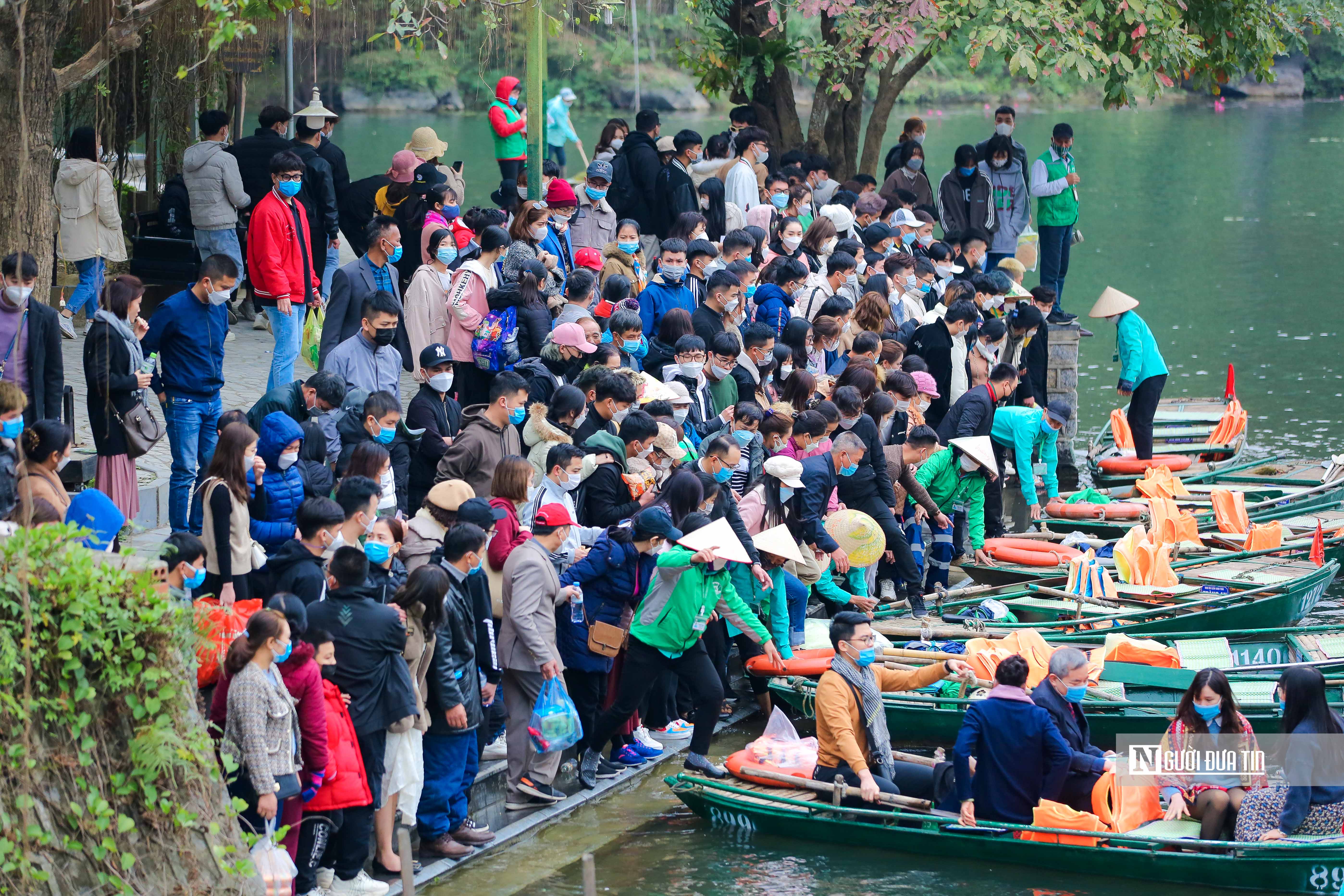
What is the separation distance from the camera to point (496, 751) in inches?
355

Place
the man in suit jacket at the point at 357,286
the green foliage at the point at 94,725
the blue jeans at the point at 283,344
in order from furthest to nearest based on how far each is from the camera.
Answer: the blue jeans at the point at 283,344 → the man in suit jacket at the point at 357,286 → the green foliage at the point at 94,725

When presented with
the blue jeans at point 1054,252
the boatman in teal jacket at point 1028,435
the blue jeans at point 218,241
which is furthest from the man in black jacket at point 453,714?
the blue jeans at point 1054,252

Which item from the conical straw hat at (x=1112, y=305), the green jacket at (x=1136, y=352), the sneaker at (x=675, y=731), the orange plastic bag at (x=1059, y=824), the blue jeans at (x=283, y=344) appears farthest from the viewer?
the green jacket at (x=1136, y=352)

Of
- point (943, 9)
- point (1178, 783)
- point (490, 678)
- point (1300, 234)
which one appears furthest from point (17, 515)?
point (1300, 234)

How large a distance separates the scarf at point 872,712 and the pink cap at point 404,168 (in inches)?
262

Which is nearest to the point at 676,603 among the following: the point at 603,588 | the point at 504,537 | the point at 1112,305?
the point at 603,588

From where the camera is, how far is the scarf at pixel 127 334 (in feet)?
29.3

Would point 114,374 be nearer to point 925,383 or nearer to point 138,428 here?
point 138,428

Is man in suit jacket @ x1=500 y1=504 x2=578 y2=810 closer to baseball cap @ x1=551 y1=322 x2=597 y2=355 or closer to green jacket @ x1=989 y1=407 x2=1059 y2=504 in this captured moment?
baseball cap @ x1=551 y1=322 x2=597 y2=355

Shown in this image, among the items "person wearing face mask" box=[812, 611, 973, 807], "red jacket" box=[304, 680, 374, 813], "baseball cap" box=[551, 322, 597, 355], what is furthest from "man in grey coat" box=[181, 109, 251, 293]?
"person wearing face mask" box=[812, 611, 973, 807]

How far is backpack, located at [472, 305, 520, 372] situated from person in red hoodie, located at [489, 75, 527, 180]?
24.1ft

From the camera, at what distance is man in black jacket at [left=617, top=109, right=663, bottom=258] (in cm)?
1498

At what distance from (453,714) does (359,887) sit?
0.90 metres

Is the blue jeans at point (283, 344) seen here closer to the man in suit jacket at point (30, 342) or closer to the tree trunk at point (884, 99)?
the man in suit jacket at point (30, 342)
